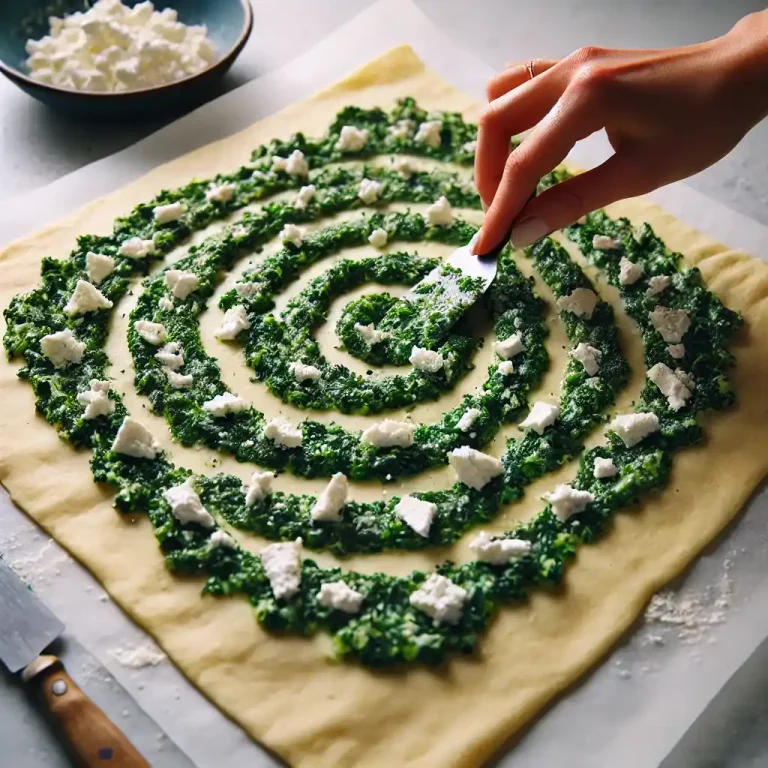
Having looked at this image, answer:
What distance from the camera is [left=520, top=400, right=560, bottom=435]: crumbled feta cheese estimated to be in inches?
67.7

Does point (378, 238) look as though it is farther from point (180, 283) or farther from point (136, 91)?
point (136, 91)

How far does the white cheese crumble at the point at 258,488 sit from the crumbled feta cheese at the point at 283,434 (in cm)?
8

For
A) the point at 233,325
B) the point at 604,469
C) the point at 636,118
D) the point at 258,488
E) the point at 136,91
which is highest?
the point at 136,91

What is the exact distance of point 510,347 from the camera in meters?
1.85

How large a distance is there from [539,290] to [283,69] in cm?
112

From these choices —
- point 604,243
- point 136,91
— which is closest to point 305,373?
point 604,243

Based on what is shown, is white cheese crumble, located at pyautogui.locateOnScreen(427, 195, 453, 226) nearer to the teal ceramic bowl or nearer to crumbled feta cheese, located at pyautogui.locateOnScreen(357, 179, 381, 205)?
crumbled feta cheese, located at pyautogui.locateOnScreen(357, 179, 381, 205)

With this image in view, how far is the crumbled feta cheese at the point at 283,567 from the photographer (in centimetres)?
151

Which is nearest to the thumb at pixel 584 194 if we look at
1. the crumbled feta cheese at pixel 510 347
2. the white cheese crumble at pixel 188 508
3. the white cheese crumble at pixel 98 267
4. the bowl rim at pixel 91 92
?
the crumbled feta cheese at pixel 510 347

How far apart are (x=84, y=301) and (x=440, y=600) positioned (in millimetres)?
1037

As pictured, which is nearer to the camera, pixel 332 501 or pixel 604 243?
pixel 332 501

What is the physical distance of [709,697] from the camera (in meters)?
1.44

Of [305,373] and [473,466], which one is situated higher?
[305,373]

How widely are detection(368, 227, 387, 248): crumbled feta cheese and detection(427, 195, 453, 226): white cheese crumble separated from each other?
120 mm
